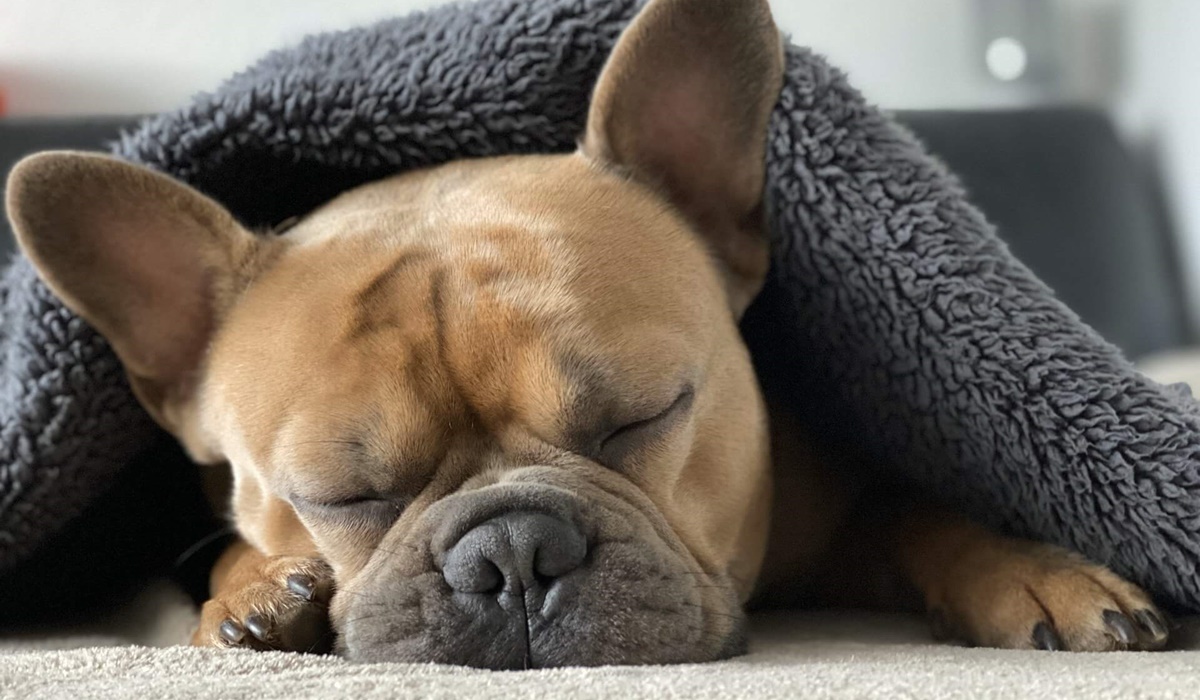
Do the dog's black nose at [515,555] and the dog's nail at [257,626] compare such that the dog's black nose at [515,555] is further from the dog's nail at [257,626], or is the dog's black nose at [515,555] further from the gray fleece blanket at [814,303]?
the gray fleece blanket at [814,303]

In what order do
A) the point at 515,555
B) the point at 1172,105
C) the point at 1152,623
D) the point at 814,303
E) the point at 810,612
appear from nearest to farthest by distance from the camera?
the point at 515,555 → the point at 1152,623 → the point at 814,303 → the point at 810,612 → the point at 1172,105

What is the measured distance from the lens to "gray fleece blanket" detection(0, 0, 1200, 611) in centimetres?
117

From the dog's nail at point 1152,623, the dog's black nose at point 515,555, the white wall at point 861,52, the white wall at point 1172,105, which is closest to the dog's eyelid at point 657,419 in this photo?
the dog's black nose at point 515,555

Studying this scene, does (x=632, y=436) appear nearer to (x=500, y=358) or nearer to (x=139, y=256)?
(x=500, y=358)

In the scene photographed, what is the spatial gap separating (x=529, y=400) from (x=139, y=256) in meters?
0.61

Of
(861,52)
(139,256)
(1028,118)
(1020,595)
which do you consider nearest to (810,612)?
(1020,595)

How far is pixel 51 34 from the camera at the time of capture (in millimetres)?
2932

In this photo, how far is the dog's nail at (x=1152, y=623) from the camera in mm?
1058

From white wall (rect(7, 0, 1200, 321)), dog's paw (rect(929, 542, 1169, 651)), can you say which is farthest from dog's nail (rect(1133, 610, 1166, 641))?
white wall (rect(7, 0, 1200, 321))

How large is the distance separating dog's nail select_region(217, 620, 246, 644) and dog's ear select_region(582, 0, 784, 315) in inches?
27.8

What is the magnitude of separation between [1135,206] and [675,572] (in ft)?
8.00

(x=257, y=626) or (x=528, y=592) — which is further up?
(x=528, y=592)

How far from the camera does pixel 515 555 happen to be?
961mm

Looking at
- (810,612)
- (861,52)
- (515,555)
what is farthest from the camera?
(861,52)
